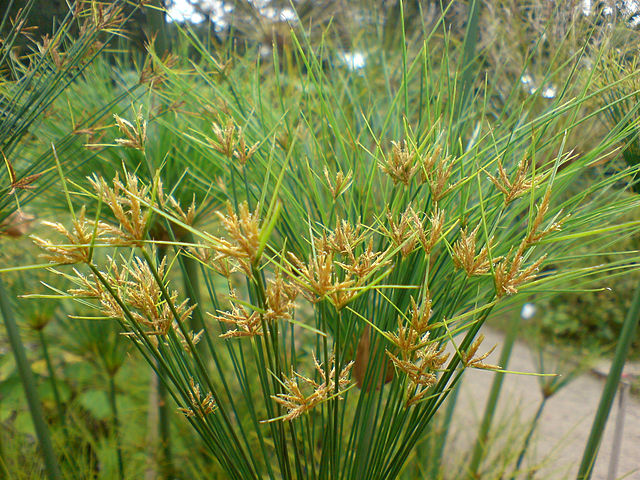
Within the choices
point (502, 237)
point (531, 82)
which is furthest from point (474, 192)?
point (531, 82)

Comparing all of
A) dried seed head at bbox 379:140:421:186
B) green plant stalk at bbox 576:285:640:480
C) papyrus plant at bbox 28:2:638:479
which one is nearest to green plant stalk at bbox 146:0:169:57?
papyrus plant at bbox 28:2:638:479

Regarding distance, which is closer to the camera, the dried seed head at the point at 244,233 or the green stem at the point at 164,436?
the dried seed head at the point at 244,233

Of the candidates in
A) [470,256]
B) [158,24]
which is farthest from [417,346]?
[158,24]

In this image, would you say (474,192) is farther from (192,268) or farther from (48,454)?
(48,454)

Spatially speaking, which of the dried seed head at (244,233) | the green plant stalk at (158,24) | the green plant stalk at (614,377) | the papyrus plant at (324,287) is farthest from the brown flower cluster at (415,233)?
the green plant stalk at (158,24)

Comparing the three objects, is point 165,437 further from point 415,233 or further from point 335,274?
point 415,233

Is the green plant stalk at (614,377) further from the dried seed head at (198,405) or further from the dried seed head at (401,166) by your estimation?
the dried seed head at (198,405)
